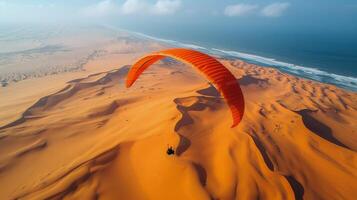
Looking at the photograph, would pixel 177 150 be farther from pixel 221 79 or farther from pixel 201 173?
pixel 221 79

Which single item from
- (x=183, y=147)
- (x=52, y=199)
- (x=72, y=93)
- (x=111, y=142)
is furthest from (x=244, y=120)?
(x=72, y=93)

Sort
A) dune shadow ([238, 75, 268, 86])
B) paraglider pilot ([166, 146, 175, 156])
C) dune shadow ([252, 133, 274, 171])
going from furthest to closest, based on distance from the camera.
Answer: dune shadow ([238, 75, 268, 86]) → paraglider pilot ([166, 146, 175, 156]) → dune shadow ([252, 133, 274, 171])

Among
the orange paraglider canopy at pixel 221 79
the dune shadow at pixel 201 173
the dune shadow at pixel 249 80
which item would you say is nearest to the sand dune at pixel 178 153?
the dune shadow at pixel 201 173

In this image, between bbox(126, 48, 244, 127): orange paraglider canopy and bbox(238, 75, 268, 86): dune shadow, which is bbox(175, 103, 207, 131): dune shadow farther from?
bbox(238, 75, 268, 86): dune shadow

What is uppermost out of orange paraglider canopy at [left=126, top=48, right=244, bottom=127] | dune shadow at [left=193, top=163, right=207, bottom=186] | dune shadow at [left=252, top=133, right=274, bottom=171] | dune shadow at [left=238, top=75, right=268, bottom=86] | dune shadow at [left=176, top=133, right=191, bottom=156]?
orange paraglider canopy at [left=126, top=48, right=244, bottom=127]

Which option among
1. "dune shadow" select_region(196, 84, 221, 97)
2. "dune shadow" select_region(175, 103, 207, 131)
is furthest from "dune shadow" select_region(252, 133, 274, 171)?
"dune shadow" select_region(196, 84, 221, 97)

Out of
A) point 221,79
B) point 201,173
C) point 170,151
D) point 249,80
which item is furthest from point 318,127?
point 249,80

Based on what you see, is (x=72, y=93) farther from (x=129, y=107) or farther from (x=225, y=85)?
(x=225, y=85)

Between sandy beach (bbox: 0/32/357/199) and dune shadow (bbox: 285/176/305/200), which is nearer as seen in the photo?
dune shadow (bbox: 285/176/305/200)
